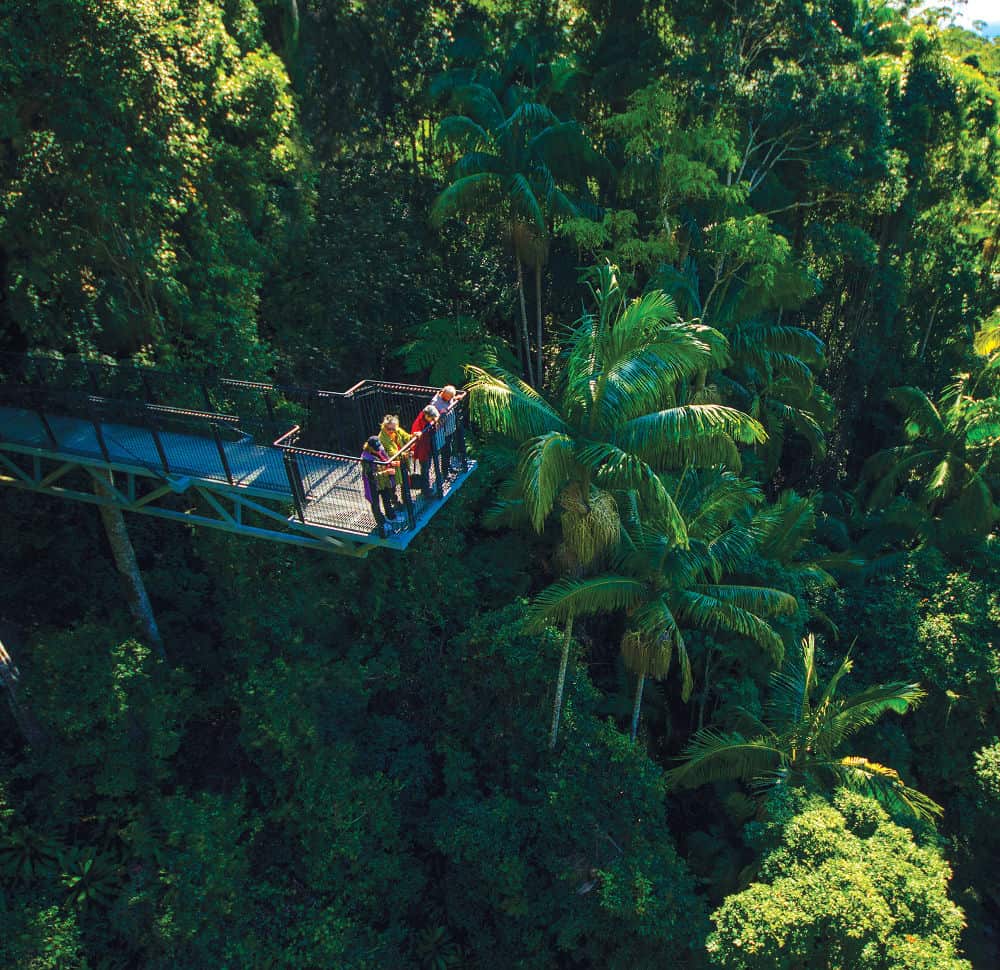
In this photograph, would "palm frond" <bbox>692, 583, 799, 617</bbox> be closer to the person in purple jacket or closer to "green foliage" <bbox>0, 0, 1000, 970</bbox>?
"green foliage" <bbox>0, 0, 1000, 970</bbox>

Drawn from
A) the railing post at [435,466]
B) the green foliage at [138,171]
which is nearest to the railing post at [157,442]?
the green foliage at [138,171]

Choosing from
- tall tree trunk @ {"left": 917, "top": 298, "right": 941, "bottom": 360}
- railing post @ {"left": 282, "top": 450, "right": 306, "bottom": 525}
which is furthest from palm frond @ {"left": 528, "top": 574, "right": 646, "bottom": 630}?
tall tree trunk @ {"left": 917, "top": 298, "right": 941, "bottom": 360}

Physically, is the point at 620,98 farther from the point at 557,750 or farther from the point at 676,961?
the point at 676,961

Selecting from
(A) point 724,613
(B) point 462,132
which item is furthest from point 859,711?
(B) point 462,132

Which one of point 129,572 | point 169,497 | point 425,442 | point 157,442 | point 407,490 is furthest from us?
point 169,497

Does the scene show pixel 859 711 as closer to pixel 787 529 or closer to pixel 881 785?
pixel 881 785
